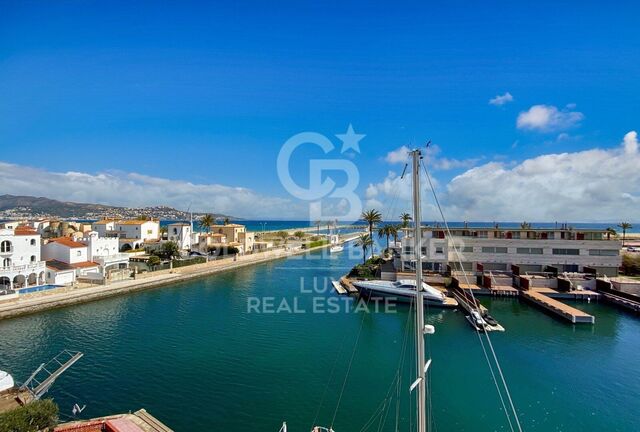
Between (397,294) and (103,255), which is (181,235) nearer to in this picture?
(103,255)

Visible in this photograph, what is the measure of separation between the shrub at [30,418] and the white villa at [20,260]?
3284cm

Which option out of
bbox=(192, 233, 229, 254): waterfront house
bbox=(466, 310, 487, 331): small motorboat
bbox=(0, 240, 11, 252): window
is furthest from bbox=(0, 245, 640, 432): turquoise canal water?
bbox=(192, 233, 229, 254): waterfront house

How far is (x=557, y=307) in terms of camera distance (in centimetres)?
3388

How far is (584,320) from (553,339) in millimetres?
6677

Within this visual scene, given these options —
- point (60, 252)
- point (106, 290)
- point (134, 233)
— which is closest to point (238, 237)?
point (134, 233)

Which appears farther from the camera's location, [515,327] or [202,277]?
[202,277]

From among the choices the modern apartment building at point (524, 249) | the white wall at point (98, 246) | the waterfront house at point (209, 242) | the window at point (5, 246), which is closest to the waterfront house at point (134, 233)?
the waterfront house at point (209, 242)

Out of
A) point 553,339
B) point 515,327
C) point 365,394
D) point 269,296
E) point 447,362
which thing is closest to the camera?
point 365,394

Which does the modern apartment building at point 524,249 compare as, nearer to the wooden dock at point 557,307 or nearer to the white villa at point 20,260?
the wooden dock at point 557,307

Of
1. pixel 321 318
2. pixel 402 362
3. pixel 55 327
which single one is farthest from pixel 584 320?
pixel 55 327

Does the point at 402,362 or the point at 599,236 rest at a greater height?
the point at 599,236

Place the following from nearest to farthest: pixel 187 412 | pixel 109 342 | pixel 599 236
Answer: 1. pixel 187 412
2. pixel 109 342
3. pixel 599 236

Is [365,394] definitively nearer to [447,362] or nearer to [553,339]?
[447,362]

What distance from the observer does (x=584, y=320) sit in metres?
31.1
